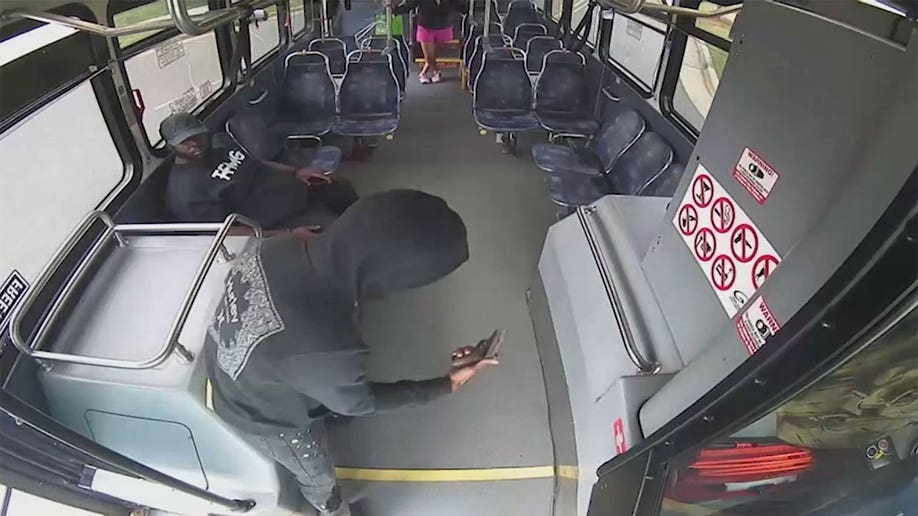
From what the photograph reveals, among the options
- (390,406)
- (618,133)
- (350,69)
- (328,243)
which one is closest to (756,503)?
(390,406)

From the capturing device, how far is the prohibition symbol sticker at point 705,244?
169cm

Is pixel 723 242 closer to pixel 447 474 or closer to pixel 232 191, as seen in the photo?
pixel 447 474

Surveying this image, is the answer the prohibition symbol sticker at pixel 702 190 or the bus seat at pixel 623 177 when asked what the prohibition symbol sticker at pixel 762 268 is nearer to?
the prohibition symbol sticker at pixel 702 190

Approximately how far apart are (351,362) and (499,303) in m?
2.23

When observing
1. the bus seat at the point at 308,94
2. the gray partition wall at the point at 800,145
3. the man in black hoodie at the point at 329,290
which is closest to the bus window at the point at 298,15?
the bus seat at the point at 308,94

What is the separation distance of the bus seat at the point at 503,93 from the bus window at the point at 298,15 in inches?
96.3

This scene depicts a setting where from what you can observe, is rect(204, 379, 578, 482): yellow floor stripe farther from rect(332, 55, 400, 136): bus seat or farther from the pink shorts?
the pink shorts

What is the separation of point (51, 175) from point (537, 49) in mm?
4949

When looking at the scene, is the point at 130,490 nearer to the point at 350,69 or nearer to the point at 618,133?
the point at 618,133

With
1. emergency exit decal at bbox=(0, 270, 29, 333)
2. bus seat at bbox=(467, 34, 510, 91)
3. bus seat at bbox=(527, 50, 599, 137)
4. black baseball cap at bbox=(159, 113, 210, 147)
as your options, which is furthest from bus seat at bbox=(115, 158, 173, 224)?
bus seat at bbox=(467, 34, 510, 91)

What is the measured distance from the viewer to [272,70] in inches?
210

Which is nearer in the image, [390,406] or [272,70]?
[390,406]

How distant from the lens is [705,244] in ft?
5.69

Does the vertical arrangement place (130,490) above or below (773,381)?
A: below
